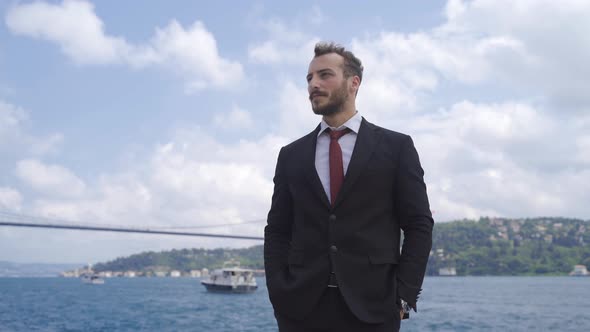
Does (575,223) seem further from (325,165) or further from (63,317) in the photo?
(325,165)

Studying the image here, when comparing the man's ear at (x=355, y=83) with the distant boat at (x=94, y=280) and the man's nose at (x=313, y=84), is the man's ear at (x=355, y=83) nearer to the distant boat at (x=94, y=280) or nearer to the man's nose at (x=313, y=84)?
the man's nose at (x=313, y=84)

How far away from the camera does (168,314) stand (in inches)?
1553

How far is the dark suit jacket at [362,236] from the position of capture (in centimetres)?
219

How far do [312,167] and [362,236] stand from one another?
35 cm

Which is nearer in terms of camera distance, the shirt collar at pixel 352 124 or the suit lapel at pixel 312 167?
the suit lapel at pixel 312 167

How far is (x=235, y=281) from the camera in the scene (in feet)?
214

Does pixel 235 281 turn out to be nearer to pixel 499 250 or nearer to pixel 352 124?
pixel 352 124

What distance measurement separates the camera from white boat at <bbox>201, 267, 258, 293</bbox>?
65250mm

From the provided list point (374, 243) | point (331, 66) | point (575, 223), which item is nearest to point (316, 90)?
point (331, 66)

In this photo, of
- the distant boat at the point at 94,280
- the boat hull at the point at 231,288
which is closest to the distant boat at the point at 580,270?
the boat hull at the point at 231,288

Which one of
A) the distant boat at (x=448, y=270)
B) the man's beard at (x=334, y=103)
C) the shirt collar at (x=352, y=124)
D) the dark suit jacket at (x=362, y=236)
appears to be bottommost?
the distant boat at (x=448, y=270)

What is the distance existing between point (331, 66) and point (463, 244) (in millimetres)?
140862

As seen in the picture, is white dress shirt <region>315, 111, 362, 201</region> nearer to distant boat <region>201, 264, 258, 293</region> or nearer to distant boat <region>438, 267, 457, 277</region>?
distant boat <region>201, 264, 258, 293</region>

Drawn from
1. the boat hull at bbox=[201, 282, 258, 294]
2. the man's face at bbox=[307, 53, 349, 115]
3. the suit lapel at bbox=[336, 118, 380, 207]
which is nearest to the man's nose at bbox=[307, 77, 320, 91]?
the man's face at bbox=[307, 53, 349, 115]
